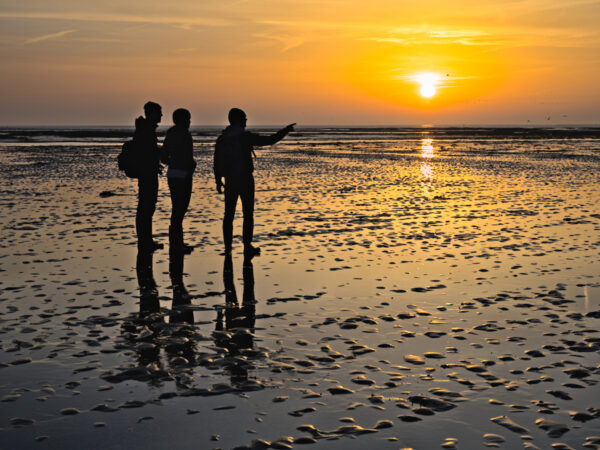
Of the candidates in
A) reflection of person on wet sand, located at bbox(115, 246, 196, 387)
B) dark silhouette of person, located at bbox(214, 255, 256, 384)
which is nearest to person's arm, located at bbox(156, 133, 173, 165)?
reflection of person on wet sand, located at bbox(115, 246, 196, 387)

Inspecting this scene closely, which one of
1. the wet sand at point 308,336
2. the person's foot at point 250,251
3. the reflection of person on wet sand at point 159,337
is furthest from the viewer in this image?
the person's foot at point 250,251

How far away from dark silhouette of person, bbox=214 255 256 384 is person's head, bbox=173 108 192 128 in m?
3.57

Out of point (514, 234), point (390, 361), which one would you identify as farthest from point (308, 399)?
point (514, 234)

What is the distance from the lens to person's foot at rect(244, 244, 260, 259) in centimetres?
1165

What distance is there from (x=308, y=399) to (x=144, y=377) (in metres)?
1.58

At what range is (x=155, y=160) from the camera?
12008 mm

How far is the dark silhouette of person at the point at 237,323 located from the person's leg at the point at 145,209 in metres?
2.44

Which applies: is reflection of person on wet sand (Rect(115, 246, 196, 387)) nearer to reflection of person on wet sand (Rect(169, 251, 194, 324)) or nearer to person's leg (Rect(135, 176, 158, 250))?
reflection of person on wet sand (Rect(169, 251, 194, 324))

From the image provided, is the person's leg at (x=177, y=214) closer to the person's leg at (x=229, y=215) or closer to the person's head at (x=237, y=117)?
the person's leg at (x=229, y=215)

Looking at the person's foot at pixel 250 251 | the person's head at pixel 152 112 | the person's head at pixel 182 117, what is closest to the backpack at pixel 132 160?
the person's head at pixel 152 112

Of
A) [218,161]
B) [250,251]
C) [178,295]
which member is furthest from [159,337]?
[218,161]

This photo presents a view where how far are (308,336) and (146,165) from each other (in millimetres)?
6300

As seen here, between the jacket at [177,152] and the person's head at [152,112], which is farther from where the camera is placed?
the jacket at [177,152]

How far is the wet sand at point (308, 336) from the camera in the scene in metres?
4.70
